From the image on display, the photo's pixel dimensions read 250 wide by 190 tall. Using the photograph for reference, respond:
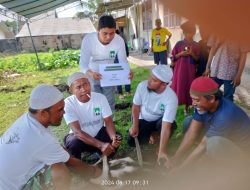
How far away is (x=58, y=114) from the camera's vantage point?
2287 mm

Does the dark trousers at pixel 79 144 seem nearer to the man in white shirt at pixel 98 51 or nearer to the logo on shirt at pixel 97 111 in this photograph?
the logo on shirt at pixel 97 111

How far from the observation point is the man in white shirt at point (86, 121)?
10.2 ft

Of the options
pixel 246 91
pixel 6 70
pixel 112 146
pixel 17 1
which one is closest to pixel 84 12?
pixel 6 70

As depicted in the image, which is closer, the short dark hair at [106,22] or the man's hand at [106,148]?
the man's hand at [106,148]

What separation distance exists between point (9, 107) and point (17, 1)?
2.42 metres

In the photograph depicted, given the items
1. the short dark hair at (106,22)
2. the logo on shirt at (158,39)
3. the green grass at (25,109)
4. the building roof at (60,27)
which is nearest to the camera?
the short dark hair at (106,22)

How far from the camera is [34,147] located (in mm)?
2117

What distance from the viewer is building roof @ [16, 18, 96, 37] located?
2655 cm

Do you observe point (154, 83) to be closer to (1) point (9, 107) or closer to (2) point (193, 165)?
(2) point (193, 165)

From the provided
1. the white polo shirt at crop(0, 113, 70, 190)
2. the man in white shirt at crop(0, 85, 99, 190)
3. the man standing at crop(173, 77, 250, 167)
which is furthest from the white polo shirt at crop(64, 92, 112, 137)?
the man standing at crop(173, 77, 250, 167)

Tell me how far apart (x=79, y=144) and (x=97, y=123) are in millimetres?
339

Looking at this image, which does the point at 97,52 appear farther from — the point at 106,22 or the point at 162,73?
the point at 162,73

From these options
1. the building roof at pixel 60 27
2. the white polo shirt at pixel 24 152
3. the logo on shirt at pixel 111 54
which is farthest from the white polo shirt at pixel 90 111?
the building roof at pixel 60 27

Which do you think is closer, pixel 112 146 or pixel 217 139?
pixel 217 139
